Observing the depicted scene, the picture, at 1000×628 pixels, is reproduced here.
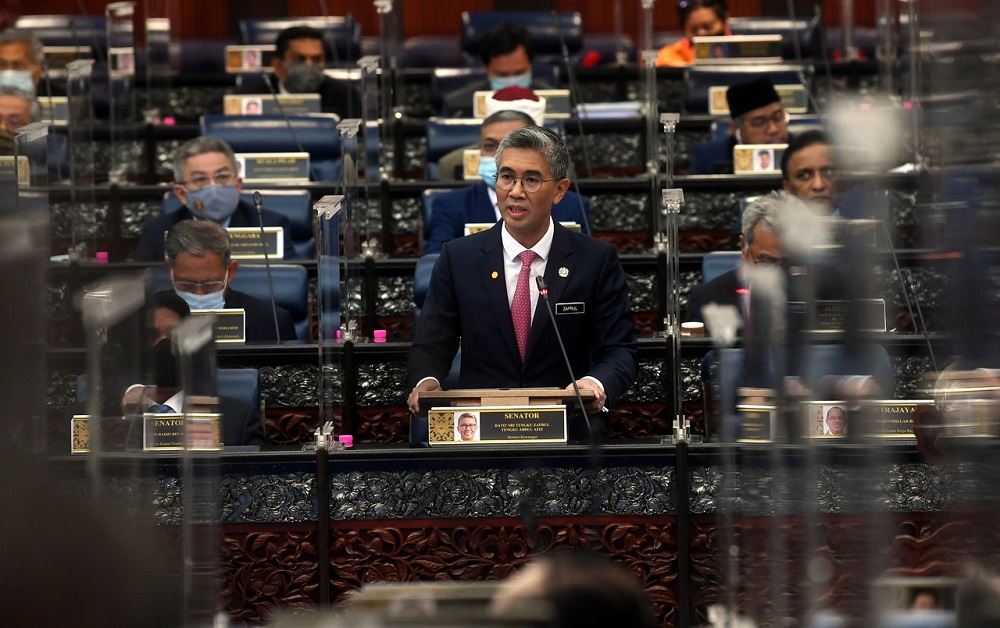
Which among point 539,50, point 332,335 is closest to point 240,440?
point 332,335

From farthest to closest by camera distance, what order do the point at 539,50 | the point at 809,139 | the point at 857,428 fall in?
1. the point at 539,50
2. the point at 809,139
3. the point at 857,428

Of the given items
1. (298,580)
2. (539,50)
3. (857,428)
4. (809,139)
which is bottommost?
(298,580)

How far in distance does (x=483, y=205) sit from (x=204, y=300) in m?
1.14

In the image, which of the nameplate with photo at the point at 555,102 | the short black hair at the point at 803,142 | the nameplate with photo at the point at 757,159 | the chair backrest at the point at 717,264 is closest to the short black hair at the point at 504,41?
the nameplate with photo at the point at 555,102

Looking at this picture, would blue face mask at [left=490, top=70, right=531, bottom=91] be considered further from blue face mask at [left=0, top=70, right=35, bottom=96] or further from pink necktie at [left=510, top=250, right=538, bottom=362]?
pink necktie at [left=510, top=250, right=538, bottom=362]

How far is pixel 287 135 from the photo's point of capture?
6.82 meters

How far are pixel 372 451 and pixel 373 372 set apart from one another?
0.95m

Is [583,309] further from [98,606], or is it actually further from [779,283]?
[98,606]

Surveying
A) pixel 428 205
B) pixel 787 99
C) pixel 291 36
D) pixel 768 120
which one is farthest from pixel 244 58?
pixel 768 120

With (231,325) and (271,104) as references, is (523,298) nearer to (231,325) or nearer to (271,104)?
(231,325)

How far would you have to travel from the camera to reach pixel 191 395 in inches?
104

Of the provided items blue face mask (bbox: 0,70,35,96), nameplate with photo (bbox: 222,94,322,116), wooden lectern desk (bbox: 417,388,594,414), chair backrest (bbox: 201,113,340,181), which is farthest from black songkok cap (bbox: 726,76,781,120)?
blue face mask (bbox: 0,70,35,96)

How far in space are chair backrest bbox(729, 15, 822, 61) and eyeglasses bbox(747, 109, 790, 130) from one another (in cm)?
236

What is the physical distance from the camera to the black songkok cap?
6578mm
